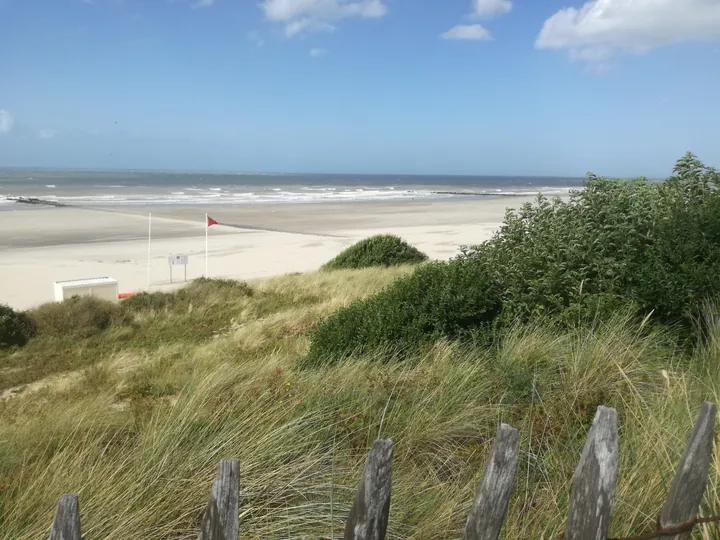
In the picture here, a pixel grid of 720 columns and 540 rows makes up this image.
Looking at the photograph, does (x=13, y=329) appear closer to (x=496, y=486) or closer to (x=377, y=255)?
(x=377, y=255)

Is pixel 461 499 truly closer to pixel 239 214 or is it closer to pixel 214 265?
pixel 214 265

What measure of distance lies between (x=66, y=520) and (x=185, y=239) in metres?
26.5

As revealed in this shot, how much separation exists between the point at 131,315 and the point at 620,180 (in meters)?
9.10

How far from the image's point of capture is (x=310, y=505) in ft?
8.18

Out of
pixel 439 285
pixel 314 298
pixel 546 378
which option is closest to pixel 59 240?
pixel 314 298

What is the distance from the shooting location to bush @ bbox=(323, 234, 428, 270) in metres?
16.8

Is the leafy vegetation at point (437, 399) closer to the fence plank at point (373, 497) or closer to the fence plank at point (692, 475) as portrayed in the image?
the fence plank at point (692, 475)

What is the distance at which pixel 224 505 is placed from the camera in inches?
59.0

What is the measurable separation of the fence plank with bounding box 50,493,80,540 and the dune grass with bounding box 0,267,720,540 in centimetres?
98

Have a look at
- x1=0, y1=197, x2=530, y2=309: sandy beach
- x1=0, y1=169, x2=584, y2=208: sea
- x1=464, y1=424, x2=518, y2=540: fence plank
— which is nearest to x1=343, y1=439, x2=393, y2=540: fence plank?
x1=464, y1=424, x2=518, y2=540: fence plank

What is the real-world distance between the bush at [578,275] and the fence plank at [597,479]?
352 cm

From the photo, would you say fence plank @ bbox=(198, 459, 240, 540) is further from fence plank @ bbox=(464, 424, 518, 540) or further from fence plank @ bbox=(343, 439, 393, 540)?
fence plank @ bbox=(464, 424, 518, 540)

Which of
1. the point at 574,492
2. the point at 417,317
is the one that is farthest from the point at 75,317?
the point at 574,492

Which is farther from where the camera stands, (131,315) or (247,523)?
(131,315)
